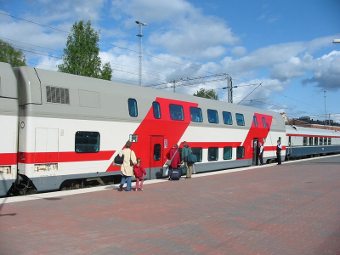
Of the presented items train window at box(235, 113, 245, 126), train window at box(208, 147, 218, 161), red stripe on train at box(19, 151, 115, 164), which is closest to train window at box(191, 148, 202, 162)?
train window at box(208, 147, 218, 161)

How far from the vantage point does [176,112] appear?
20438 mm

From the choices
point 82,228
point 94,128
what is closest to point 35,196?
point 94,128

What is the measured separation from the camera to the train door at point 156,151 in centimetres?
1869

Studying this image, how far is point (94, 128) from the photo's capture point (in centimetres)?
1554

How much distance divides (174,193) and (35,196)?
4.21m

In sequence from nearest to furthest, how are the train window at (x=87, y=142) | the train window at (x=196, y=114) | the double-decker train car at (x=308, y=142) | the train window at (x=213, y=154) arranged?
the train window at (x=87, y=142) → the train window at (x=196, y=114) → the train window at (x=213, y=154) → the double-decker train car at (x=308, y=142)

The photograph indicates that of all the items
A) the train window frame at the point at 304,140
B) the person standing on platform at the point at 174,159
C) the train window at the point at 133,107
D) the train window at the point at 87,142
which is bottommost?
the person standing on platform at the point at 174,159

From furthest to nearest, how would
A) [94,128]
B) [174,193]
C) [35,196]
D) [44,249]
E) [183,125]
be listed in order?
1. [183,125]
2. [94,128]
3. [174,193]
4. [35,196]
5. [44,249]

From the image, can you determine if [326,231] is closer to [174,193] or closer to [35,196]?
[174,193]

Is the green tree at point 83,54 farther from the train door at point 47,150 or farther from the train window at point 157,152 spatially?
the train door at point 47,150

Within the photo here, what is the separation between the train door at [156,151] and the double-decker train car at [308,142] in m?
21.9

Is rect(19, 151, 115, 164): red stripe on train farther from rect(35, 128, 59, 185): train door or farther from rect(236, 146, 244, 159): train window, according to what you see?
rect(236, 146, 244, 159): train window

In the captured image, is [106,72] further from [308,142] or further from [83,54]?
[308,142]

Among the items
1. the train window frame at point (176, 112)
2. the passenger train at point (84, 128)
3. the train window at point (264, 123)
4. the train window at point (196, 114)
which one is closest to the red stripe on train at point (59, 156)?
the passenger train at point (84, 128)
